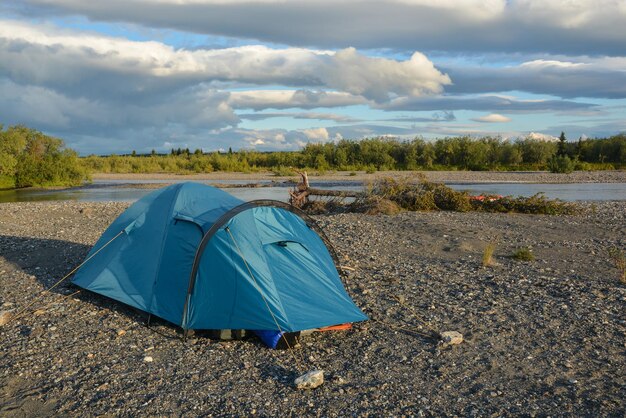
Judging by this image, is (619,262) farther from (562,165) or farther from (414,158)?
(414,158)

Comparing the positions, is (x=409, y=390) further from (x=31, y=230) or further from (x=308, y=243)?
(x=31, y=230)

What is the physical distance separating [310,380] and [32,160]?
4356cm

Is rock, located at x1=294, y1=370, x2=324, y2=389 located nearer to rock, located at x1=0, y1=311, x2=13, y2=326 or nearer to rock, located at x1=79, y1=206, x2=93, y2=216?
rock, located at x1=0, y1=311, x2=13, y2=326

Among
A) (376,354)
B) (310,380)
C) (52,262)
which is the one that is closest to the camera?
(310,380)

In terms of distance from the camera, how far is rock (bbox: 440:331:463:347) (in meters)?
7.64

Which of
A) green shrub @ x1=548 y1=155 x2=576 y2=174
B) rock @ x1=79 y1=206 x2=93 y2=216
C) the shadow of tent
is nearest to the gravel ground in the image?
the shadow of tent

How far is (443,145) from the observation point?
69562 mm

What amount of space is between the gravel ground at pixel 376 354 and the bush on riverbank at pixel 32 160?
33.8 meters

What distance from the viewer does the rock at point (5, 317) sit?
8539 millimetres

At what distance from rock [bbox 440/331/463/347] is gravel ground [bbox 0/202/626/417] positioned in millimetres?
126

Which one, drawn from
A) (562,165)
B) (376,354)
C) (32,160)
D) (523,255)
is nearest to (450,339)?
(376,354)

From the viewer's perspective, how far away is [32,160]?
44.2 meters

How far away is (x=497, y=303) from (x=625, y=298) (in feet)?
6.94

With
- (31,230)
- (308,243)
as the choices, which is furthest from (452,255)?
(31,230)
